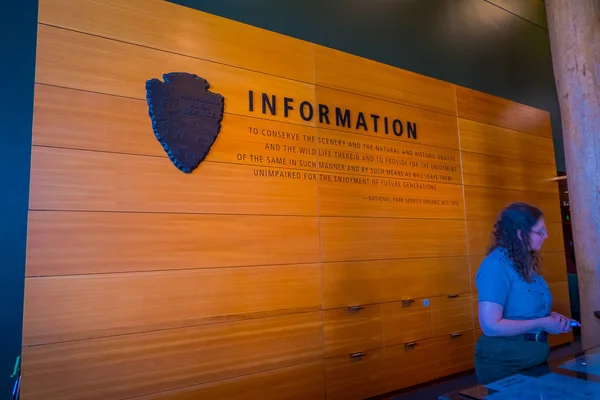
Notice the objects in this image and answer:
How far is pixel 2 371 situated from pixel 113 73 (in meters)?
1.95

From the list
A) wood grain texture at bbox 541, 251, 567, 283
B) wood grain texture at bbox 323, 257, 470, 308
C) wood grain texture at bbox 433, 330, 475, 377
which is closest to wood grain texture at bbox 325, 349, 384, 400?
wood grain texture at bbox 323, 257, 470, 308

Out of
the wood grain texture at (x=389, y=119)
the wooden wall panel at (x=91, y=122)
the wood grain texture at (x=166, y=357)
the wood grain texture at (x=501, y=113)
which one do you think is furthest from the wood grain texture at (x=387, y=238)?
the wooden wall panel at (x=91, y=122)

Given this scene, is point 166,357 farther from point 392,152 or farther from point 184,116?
point 392,152

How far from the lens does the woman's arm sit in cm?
192

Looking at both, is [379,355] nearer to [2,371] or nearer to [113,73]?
[2,371]

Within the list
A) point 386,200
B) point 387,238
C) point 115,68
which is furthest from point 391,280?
point 115,68

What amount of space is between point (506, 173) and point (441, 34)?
5.99 feet

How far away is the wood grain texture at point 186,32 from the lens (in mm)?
2643

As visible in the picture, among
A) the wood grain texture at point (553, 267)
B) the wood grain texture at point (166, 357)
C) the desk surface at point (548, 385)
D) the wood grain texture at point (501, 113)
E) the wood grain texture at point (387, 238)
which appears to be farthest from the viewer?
the wood grain texture at point (553, 267)

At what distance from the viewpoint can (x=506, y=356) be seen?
1.99 metres

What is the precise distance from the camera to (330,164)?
3.56 metres

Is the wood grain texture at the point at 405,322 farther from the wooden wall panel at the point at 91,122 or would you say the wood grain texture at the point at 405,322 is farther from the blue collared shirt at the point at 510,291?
the wooden wall panel at the point at 91,122

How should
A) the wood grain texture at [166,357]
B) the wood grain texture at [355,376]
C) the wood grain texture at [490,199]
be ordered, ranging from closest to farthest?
the wood grain texture at [166,357] → the wood grain texture at [355,376] → the wood grain texture at [490,199]

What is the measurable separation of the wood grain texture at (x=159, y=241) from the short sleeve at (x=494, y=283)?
5.08ft
